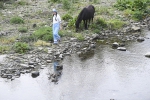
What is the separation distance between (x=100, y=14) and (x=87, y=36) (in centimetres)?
450

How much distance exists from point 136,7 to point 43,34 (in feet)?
28.1

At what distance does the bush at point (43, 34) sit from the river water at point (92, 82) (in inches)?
84.8

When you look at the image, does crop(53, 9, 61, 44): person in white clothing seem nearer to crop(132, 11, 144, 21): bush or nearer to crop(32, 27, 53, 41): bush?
crop(32, 27, 53, 41): bush

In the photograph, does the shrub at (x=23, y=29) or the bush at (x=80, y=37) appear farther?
the shrub at (x=23, y=29)

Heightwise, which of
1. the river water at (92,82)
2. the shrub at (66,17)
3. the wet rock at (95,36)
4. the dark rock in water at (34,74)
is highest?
the shrub at (66,17)

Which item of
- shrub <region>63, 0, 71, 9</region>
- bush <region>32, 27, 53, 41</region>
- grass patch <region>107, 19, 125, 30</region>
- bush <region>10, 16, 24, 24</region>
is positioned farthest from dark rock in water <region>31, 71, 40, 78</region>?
shrub <region>63, 0, 71, 9</region>

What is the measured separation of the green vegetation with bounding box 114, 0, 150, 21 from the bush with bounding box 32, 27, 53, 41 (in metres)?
6.81

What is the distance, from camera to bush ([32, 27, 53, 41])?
1655cm

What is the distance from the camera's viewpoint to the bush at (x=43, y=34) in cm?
1655

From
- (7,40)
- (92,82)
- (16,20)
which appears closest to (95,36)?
(7,40)

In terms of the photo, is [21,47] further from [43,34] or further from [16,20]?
[16,20]

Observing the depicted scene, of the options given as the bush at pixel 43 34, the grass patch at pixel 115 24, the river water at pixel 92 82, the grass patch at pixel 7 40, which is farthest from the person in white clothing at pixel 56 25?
the grass patch at pixel 115 24

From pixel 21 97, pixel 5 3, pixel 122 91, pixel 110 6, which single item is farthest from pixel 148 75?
pixel 5 3

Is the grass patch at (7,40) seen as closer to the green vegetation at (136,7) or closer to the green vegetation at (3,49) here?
the green vegetation at (3,49)
